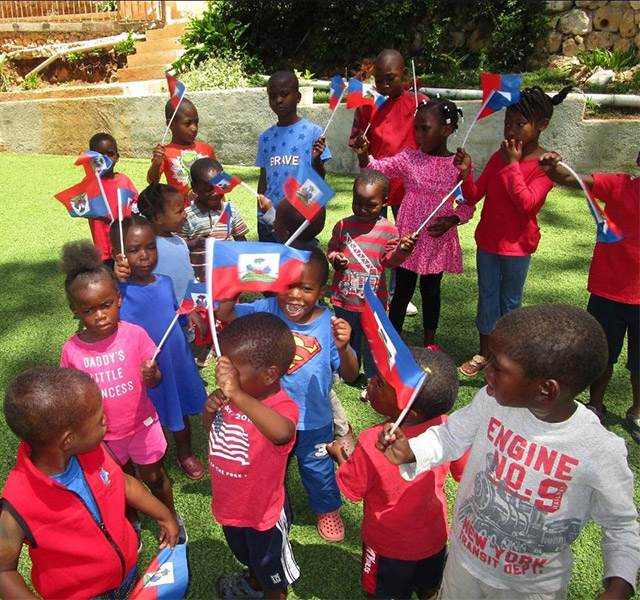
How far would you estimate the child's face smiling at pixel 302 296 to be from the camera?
2.53 m

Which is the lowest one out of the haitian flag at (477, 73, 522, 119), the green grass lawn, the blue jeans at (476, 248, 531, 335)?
the green grass lawn

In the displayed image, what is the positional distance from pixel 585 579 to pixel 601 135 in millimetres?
6335

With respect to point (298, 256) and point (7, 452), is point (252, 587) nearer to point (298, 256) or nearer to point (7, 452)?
point (298, 256)

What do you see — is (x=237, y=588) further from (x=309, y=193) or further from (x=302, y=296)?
(x=309, y=193)

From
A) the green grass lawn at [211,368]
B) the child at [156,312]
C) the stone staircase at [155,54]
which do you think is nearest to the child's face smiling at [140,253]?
the child at [156,312]

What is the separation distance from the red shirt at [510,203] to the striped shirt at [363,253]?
0.66 metres

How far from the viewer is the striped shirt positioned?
3.36 m

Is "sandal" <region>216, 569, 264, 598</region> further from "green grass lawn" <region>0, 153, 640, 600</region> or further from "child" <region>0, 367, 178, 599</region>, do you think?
"child" <region>0, 367, 178, 599</region>

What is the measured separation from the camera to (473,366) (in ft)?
13.2

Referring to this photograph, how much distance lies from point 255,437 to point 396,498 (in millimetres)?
531

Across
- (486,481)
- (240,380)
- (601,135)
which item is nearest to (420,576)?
(486,481)

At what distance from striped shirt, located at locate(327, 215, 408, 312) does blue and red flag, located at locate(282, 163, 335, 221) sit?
2.19ft

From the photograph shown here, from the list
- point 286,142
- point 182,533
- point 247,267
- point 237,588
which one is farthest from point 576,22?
point 237,588

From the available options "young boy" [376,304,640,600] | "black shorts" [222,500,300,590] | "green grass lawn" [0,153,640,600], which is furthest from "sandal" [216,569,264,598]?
"young boy" [376,304,640,600]
